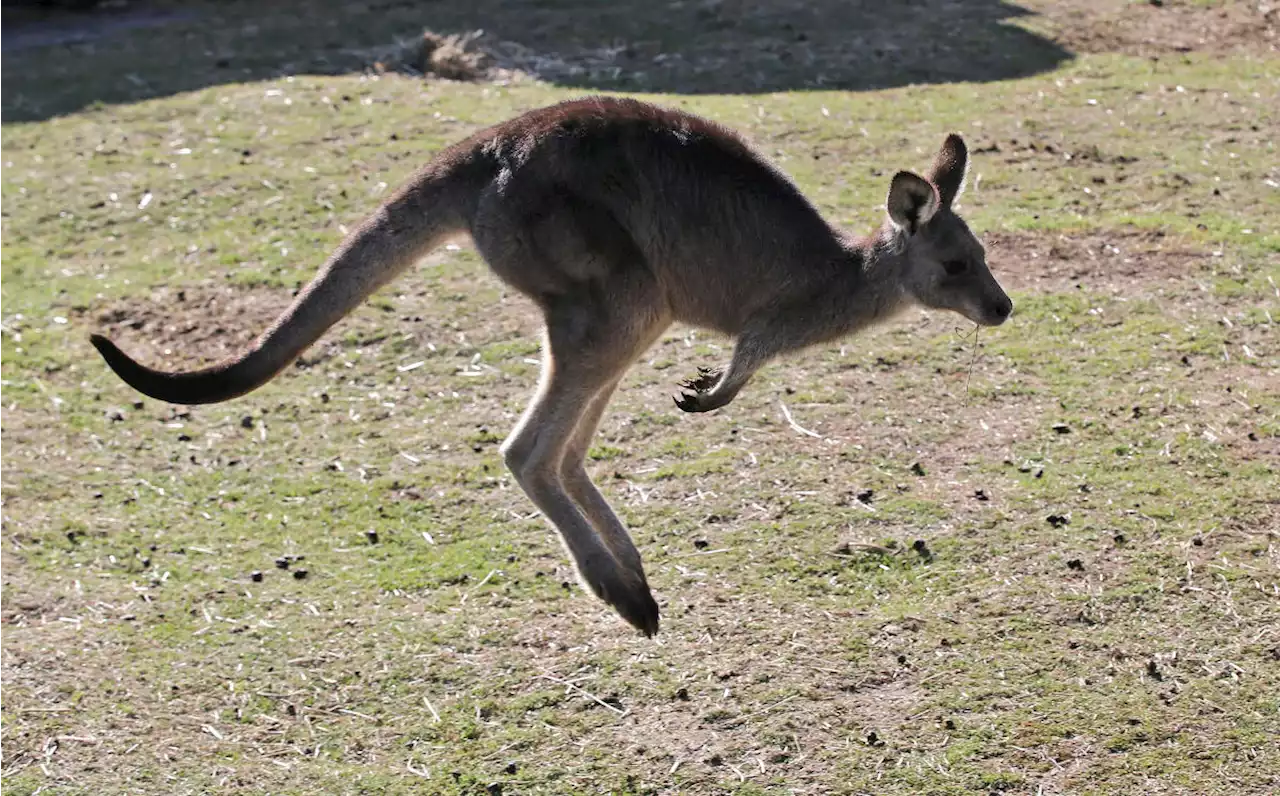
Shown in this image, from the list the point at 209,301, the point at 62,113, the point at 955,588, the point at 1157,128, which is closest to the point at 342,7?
the point at 62,113

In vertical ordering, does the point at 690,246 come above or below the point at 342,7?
above

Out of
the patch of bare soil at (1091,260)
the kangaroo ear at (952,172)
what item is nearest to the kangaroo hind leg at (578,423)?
the kangaroo ear at (952,172)

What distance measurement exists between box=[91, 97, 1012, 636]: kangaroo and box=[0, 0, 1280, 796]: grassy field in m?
0.89

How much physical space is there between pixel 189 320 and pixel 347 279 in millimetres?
3541

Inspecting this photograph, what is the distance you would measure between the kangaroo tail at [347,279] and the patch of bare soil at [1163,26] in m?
7.59

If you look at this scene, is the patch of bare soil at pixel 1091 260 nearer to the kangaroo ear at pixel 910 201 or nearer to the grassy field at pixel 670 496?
the grassy field at pixel 670 496

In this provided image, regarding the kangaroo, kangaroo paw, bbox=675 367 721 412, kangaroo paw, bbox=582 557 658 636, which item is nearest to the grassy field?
kangaroo paw, bbox=582 557 658 636

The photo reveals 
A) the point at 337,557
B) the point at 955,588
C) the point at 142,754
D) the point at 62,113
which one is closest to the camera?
the point at 142,754

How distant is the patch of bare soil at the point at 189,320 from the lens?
7.29m

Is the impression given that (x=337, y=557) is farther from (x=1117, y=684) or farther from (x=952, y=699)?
(x=1117, y=684)

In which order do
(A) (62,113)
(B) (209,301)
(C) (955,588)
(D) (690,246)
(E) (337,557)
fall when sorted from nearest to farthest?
(D) (690,246) < (C) (955,588) < (E) (337,557) < (B) (209,301) < (A) (62,113)

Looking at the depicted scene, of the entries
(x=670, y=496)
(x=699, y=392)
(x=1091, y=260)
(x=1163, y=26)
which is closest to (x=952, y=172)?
(x=699, y=392)

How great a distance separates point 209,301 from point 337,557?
238 centimetres

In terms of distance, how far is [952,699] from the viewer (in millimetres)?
4875
